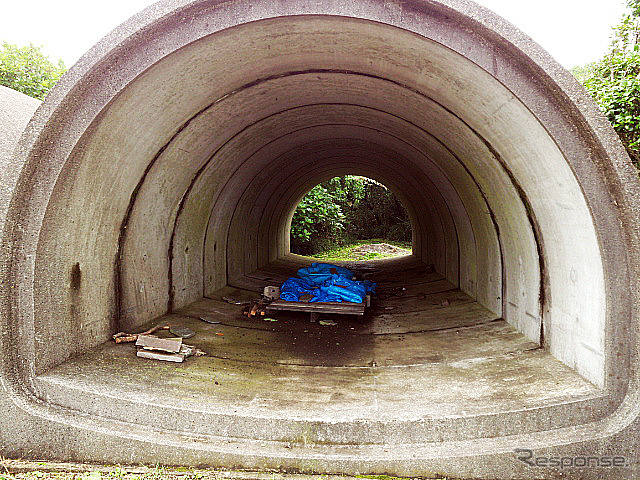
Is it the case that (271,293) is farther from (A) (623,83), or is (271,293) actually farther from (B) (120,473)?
(A) (623,83)

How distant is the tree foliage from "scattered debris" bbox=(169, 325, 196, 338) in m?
10.5

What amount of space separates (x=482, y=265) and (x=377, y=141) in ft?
10.7

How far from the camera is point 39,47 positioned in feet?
46.1

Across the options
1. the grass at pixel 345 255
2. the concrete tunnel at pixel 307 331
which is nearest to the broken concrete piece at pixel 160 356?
the concrete tunnel at pixel 307 331

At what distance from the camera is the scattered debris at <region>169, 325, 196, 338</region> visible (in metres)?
5.69

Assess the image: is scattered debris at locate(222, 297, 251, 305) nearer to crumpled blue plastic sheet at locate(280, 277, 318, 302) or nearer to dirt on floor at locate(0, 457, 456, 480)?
crumpled blue plastic sheet at locate(280, 277, 318, 302)

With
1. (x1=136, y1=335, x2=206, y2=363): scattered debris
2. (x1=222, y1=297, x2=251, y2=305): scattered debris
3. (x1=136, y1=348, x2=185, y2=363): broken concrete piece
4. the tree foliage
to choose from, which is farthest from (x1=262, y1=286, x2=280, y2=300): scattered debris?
the tree foliage

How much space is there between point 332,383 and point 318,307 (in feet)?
8.38

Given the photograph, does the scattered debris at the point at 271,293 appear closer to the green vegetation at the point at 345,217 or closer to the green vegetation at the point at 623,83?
the green vegetation at the point at 623,83

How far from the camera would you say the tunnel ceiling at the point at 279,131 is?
3.78 metres

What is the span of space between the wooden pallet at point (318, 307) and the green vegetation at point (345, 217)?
1191 centimetres

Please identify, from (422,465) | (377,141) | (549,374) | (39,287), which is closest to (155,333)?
(39,287)

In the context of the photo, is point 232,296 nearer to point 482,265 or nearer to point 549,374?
point 482,265

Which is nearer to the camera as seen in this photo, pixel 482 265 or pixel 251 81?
pixel 251 81
